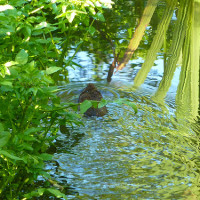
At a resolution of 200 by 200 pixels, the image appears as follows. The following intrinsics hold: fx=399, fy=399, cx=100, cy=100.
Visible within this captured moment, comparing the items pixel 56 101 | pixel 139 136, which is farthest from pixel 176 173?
pixel 56 101

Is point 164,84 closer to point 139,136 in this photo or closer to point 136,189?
point 139,136

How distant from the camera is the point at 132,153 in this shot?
3477 millimetres

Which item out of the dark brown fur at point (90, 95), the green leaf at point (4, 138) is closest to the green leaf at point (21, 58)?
the green leaf at point (4, 138)

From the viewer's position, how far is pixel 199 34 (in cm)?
593

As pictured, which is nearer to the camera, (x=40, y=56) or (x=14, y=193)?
(x=14, y=193)

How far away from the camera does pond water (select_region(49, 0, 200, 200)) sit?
2.91 metres

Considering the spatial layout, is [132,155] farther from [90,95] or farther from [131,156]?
[90,95]

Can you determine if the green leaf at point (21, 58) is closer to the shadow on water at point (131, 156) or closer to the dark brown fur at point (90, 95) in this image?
the shadow on water at point (131, 156)

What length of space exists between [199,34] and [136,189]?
364 centimetres

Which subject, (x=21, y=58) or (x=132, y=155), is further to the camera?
(x=132, y=155)

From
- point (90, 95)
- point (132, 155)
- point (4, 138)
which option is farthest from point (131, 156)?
point (4, 138)

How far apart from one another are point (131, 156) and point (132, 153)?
61 mm

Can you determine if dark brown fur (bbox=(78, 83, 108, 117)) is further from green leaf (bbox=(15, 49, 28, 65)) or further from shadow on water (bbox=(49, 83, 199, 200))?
green leaf (bbox=(15, 49, 28, 65))

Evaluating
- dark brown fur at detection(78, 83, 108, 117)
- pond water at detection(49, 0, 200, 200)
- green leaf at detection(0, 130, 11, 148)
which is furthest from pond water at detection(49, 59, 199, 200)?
green leaf at detection(0, 130, 11, 148)
